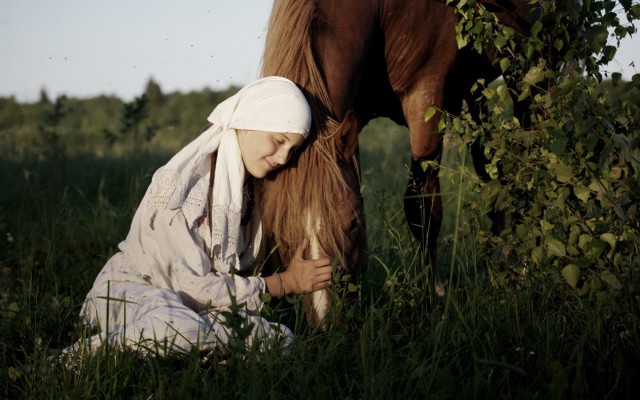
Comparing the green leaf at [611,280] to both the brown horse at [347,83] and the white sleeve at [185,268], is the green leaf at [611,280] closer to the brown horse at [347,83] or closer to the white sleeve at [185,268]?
the brown horse at [347,83]

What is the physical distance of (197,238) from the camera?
2754mm

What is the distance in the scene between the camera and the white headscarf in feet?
8.87

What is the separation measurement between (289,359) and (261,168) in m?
0.80

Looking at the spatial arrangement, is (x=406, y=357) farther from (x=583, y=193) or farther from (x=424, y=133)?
(x=424, y=133)

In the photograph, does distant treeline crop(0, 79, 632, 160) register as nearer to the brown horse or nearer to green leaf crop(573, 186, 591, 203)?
the brown horse

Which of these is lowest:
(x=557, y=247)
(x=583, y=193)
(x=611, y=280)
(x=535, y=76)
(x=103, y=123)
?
(x=611, y=280)

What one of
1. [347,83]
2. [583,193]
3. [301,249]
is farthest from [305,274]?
[583,193]

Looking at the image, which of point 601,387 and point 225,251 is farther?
point 225,251

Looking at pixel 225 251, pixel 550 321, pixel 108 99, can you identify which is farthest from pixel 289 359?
pixel 108 99

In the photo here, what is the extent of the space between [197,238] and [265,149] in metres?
0.46

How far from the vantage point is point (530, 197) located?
2.94m

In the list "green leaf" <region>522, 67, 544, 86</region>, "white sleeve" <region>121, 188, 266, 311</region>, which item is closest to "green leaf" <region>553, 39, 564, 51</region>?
"green leaf" <region>522, 67, 544, 86</region>

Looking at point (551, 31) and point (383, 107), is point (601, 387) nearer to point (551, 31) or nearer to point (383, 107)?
point (551, 31)

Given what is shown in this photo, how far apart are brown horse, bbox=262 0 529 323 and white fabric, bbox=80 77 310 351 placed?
0.52ft
